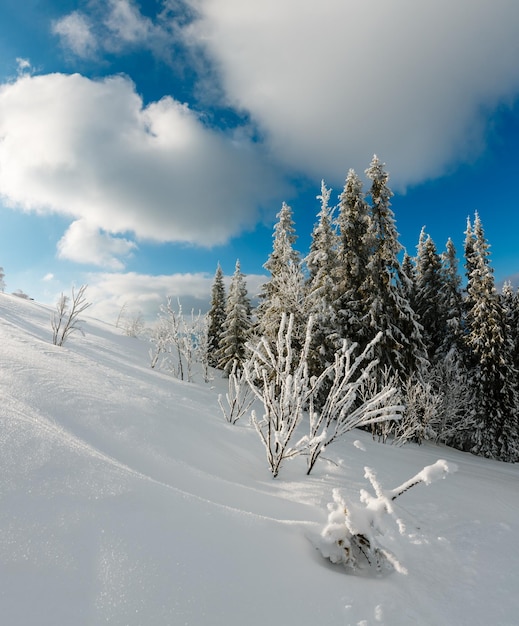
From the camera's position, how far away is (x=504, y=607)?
242 cm

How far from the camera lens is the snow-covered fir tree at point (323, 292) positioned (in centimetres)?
1596

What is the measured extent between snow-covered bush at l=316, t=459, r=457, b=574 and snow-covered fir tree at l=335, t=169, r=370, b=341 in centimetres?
1412

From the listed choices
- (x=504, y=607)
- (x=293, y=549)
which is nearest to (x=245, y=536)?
(x=293, y=549)

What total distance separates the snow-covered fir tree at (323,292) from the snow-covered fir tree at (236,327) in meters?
6.24

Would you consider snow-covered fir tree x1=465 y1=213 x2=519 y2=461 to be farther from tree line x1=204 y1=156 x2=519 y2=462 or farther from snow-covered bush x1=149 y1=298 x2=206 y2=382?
snow-covered bush x1=149 y1=298 x2=206 y2=382

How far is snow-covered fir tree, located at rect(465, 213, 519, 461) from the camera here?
64.5 ft

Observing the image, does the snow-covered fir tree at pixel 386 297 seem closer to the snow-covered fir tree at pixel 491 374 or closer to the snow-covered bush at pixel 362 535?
the snow-covered fir tree at pixel 491 374

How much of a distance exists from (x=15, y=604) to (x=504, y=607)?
9.96ft

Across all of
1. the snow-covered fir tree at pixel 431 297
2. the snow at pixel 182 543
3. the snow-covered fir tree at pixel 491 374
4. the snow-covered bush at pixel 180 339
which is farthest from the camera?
the snow-covered fir tree at pixel 431 297

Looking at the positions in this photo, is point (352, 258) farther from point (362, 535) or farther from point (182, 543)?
point (182, 543)

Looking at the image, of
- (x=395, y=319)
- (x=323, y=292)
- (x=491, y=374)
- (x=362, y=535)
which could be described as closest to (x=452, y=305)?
(x=491, y=374)

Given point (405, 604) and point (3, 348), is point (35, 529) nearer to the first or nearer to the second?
point (405, 604)

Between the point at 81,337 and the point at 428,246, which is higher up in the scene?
the point at 428,246

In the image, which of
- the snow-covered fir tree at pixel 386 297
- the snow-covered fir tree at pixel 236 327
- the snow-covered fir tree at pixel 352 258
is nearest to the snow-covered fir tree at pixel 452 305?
the snow-covered fir tree at pixel 386 297
